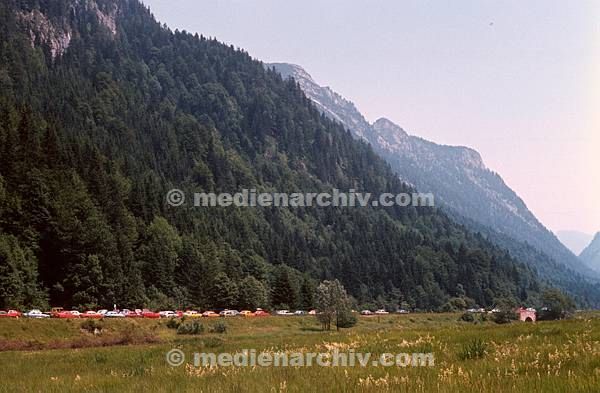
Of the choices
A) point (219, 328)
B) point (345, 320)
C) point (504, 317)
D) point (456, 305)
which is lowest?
point (456, 305)

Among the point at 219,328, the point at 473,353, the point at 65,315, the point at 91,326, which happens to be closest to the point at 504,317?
the point at 219,328

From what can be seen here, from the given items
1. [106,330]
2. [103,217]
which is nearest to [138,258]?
→ [103,217]

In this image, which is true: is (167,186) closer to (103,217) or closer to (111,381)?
(103,217)

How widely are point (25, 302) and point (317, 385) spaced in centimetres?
8687

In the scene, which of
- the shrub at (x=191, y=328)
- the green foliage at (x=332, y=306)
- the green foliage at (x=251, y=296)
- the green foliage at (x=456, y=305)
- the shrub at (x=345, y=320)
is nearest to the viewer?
the shrub at (x=191, y=328)

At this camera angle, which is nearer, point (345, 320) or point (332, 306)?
point (332, 306)

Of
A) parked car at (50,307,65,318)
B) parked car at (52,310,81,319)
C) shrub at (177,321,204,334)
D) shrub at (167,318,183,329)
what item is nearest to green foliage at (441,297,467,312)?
shrub at (167,318,183,329)

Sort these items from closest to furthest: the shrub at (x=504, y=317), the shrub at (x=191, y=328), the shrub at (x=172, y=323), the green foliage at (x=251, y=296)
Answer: the shrub at (x=191, y=328) < the shrub at (x=172, y=323) < the shrub at (x=504, y=317) < the green foliage at (x=251, y=296)

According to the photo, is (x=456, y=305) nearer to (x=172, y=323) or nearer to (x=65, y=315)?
(x=172, y=323)

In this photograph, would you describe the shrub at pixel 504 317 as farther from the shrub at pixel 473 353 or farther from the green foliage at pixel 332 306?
the shrub at pixel 473 353

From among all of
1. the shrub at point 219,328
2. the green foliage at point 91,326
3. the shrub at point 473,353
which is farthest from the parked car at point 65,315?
the shrub at point 473,353

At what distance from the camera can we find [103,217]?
112750mm

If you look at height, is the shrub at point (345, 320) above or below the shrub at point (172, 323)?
below

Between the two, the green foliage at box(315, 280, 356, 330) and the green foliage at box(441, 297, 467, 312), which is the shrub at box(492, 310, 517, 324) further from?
the green foliage at box(441, 297, 467, 312)
